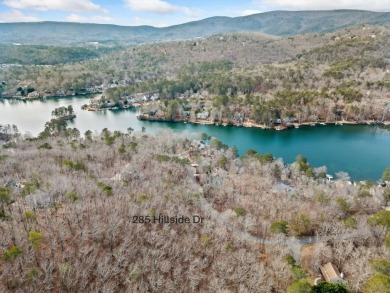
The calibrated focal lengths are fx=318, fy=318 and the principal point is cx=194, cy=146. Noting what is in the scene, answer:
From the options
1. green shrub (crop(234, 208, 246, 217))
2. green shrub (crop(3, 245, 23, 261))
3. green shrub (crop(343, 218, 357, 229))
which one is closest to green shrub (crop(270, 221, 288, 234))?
green shrub (crop(234, 208, 246, 217))

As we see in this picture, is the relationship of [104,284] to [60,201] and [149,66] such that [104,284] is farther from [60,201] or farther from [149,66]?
[149,66]

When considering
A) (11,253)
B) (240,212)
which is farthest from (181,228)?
(11,253)

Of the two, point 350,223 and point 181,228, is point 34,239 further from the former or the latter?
point 350,223

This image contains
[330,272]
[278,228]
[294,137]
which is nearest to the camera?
[330,272]

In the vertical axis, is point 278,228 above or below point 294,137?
above

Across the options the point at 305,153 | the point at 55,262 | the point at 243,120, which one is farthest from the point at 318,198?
the point at 243,120

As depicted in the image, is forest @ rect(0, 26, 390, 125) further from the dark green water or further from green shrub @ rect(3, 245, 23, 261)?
green shrub @ rect(3, 245, 23, 261)
